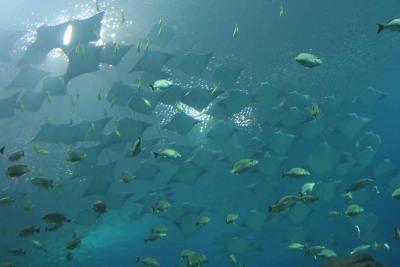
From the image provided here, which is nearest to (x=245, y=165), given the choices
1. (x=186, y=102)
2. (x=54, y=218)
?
(x=186, y=102)

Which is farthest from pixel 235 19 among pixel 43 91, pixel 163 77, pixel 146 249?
pixel 146 249

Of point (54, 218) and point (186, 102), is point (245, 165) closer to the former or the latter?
point (186, 102)

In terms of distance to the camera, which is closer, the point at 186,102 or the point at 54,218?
the point at 54,218

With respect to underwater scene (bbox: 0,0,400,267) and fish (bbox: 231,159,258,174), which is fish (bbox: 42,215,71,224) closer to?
underwater scene (bbox: 0,0,400,267)

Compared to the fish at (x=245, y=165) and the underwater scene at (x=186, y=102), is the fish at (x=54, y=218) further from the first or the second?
the fish at (x=245, y=165)

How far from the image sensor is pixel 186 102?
35.0 feet

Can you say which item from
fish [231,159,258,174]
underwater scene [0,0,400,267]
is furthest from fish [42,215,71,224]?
fish [231,159,258,174]

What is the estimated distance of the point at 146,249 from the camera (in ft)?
80.9

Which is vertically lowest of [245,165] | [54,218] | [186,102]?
[54,218]

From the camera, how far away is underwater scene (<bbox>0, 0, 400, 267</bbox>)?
895cm

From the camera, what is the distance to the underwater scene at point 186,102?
8953mm

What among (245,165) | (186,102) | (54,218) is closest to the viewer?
(245,165)

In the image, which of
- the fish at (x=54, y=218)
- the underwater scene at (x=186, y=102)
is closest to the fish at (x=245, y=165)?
the underwater scene at (x=186, y=102)

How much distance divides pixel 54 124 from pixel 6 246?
11.8m
